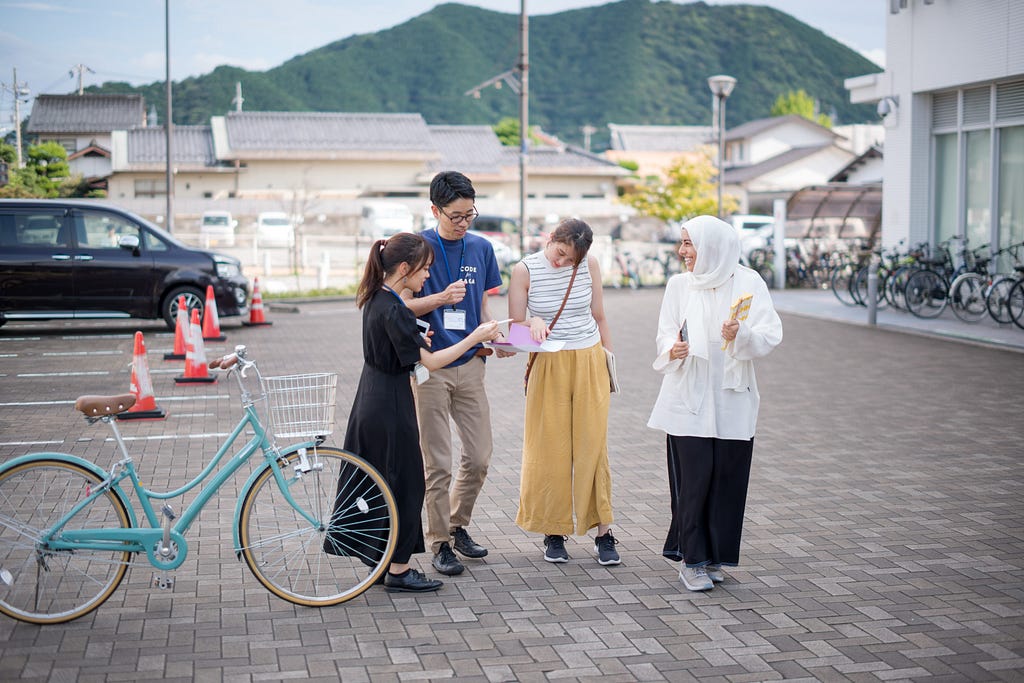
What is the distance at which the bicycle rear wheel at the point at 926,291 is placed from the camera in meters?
17.1

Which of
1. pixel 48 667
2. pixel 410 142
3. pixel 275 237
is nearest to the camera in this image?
pixel 48 667

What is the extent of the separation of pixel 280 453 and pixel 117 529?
2.43 feet

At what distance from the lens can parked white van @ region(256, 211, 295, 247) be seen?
32.0 meters

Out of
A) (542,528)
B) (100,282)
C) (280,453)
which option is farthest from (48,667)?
(100,282)

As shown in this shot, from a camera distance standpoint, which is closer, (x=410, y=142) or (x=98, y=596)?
(x=98, y=596)

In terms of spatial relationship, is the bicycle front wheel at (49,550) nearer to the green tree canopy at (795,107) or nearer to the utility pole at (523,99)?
the utility pole at (523,99)

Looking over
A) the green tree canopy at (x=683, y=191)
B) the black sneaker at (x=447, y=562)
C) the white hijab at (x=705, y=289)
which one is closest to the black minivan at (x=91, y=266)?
the black sneaker at (x=447, y=562)

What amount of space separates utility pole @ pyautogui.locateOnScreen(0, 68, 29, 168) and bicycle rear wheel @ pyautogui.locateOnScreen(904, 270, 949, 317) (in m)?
17.2

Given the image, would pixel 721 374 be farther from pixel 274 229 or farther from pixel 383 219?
pixel 383 219

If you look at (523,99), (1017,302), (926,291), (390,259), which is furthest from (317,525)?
(523,99)

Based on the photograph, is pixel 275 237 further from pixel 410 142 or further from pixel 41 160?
pixel 410 142

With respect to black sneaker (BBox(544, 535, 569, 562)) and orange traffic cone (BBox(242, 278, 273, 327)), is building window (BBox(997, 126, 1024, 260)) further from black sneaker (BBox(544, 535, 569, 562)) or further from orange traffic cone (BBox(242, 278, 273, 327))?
black sneaker (BBox(544, 535, 569, 562))

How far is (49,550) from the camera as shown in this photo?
4637mm

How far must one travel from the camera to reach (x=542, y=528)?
5.58 meters
